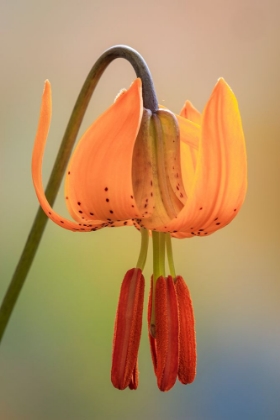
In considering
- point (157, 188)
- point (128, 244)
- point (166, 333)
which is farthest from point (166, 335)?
point (128, 244)

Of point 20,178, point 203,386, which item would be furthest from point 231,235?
point 20,178

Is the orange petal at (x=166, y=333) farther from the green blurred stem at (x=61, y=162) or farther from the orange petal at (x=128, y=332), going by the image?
the green blurred stem at (x=61, y=162)

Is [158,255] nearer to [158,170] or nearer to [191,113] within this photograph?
[158,170]

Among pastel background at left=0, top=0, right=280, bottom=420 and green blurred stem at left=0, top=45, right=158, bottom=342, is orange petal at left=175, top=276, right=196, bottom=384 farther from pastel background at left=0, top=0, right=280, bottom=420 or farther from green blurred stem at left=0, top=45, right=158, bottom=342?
pastel background at left=0, top=0, right=280, bottom=420

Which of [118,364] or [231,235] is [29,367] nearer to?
[231,235]

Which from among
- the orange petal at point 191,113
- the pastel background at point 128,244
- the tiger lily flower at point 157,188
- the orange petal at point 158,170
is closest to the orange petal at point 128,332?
the tiger lily flower at point 157,188
